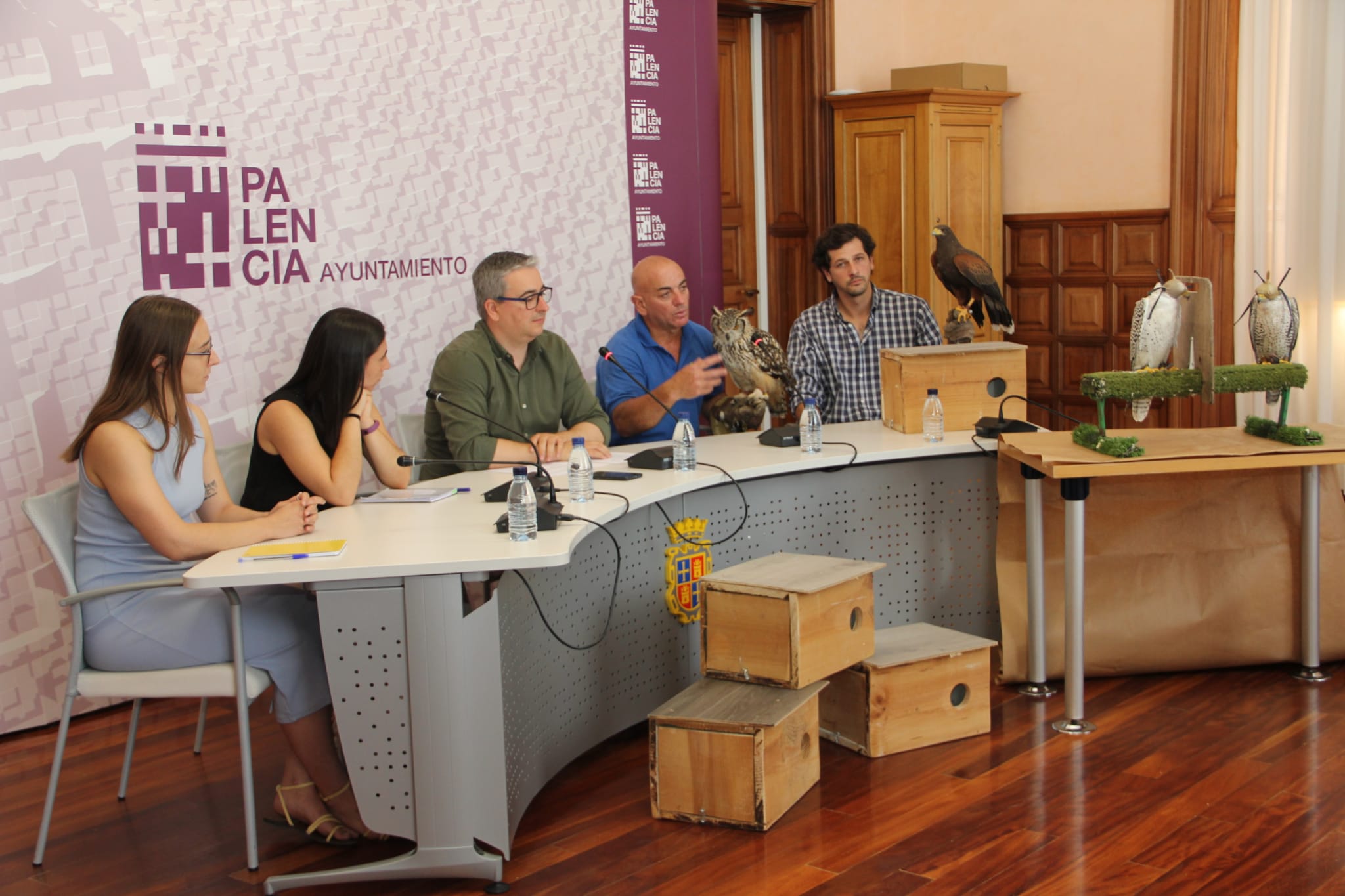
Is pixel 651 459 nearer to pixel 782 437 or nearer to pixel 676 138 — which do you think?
pixel 782 437

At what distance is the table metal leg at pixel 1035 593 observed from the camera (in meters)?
3.46

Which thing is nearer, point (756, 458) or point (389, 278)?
point (756, 458)

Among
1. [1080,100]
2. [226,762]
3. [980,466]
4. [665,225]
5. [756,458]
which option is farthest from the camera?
[1080,100]

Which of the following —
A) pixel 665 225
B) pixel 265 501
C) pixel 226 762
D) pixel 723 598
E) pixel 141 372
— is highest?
pixel 665 225

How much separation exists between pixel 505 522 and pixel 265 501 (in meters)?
0.78

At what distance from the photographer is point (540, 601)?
9.77 feet

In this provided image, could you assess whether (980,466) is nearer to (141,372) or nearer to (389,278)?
(389,278)

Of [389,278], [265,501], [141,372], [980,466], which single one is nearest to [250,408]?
[389,278]

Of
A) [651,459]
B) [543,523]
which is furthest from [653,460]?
[543,523]

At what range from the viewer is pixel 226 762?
335 centimetres

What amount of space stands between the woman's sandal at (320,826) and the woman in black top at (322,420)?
68 centimetres

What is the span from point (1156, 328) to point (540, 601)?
1789 millimetres

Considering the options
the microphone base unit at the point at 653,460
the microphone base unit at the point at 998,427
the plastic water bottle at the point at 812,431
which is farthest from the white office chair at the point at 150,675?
the microphone base unit at the point at 998,427

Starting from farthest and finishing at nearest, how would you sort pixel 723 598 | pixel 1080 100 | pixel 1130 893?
1. pixel 1080 100
2. pixel 723 598
3. pixel 1130 893
